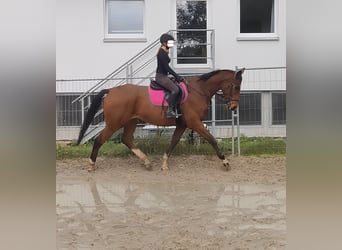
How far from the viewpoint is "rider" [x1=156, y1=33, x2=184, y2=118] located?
8.77 meters

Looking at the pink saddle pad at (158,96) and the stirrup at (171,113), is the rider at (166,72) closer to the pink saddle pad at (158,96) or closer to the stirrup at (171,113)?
the stirrup at (171,113)

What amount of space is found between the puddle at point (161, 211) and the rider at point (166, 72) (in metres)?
1.55

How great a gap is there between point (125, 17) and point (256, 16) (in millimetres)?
3433

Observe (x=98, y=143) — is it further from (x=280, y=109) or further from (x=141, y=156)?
(x=280, y=109)

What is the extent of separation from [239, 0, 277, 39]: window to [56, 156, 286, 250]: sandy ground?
14.5ft

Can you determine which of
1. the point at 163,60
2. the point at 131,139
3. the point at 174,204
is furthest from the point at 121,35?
the point at 174,204

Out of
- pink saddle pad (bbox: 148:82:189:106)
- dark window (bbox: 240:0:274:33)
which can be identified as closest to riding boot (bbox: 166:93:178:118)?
pink saddle pad (bbox: 148:82:189:106)

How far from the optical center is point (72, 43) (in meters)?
12.9

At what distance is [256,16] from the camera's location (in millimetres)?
13359
